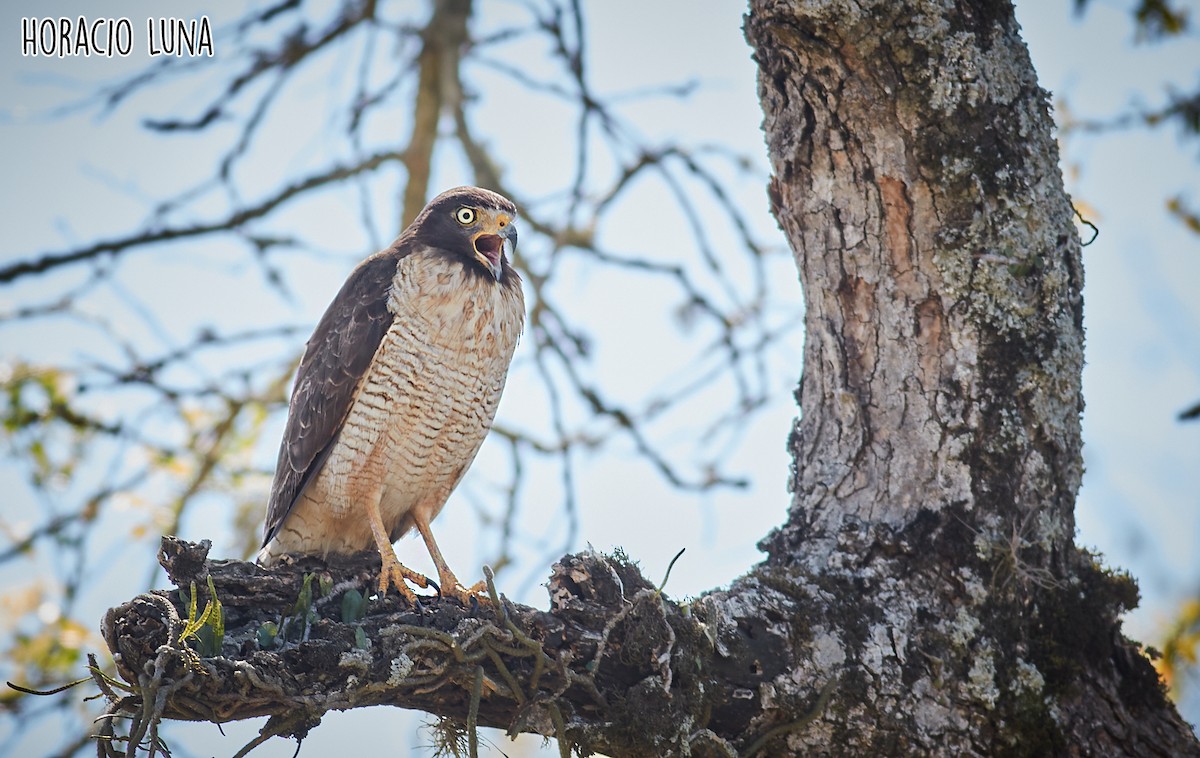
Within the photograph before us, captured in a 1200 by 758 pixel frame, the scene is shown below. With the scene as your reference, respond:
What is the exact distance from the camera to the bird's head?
434 centimetres

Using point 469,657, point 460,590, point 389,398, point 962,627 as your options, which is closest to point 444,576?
point 460,590

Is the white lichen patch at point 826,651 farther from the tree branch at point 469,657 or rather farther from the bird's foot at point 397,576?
the bird's foot at point 397,576

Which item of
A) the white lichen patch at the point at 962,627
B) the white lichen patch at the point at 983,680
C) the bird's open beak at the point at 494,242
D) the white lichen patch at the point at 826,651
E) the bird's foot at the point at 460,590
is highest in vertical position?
the bird's open beak at the point at 494,242

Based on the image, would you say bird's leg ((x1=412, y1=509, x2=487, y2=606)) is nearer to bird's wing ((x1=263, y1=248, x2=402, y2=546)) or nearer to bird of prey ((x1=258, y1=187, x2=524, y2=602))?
bird of prey ((x1=258, y1=187, x2=524, y2=602))

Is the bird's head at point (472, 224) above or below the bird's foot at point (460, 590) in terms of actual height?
above

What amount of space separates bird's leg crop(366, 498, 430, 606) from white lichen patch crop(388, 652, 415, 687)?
0.96m

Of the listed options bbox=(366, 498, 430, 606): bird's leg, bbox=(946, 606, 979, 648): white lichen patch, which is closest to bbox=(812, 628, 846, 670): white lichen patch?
bbox=(946, 606, 979, 648): white lichen patch

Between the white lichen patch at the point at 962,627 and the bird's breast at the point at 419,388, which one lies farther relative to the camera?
the bird's breast at the point at 419,388

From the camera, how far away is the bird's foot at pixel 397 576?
141 inches

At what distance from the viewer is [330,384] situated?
400cm

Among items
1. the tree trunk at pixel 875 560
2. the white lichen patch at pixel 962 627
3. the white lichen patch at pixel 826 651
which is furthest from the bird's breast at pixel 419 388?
the white lichen patch at pixel 962 627

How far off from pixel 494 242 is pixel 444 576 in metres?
1.49

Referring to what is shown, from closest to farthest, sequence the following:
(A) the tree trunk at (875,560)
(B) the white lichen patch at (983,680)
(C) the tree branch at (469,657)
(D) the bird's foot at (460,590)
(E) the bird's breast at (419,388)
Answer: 1. (C) the tree branch at (469,657)
2. (A) the tree trunk at (875,560)
3. (B) the white lichen patch at (983,680)
4. (D) the bird's foot at (460,590)
5. (E) the bird's breast at (419,388)

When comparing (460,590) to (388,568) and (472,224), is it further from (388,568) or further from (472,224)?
(472,224)
